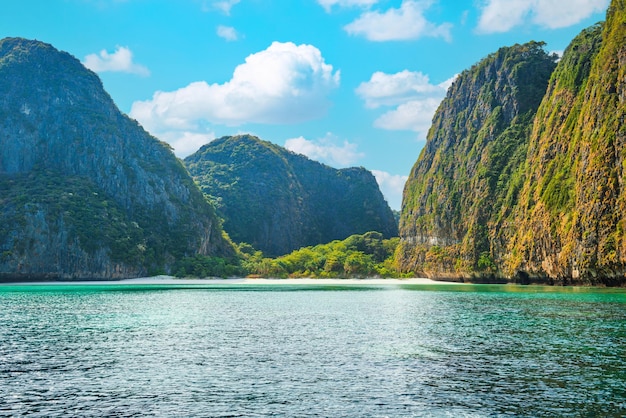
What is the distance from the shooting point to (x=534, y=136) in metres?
130

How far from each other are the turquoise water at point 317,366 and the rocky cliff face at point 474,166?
314 ft

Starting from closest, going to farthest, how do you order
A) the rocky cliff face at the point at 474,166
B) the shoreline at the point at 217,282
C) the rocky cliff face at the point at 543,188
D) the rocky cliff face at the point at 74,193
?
the rocky cliff face at the point at 543,188 → the shoreline at the point at 217,282 → the rocky cliff face at the point at 474,166 → the rocky cliff face at the point at 74,193

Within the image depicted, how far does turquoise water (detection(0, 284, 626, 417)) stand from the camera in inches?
744

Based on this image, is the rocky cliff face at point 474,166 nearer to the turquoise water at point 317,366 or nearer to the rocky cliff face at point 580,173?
the rocky cliff face at point 580,173

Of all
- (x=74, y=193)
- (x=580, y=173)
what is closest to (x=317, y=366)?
(x=580, y=173)

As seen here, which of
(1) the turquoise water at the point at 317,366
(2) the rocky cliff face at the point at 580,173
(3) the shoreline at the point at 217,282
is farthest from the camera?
(3) the shoreline at the point at 217,282

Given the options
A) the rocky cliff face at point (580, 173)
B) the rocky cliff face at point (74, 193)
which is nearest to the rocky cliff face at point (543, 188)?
the rocky cliff face at point (580, 173)

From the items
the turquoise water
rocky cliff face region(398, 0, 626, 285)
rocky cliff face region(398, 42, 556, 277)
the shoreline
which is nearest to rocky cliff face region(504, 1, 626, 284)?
rocky cliff face region(398, 0, 626, 285)

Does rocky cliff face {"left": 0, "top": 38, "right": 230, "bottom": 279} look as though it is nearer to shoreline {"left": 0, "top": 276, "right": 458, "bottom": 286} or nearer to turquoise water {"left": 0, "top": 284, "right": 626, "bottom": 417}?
shoreline {"left": 0, "top": 276, "right": 458, "bottom": 286}

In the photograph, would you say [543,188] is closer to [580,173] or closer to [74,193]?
[580,173]

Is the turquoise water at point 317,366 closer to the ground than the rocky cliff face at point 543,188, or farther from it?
closer to the ground

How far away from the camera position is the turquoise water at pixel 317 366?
62.0ft

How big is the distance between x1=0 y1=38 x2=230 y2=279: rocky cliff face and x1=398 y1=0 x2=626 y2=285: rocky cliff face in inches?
3079

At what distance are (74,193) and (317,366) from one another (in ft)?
496
